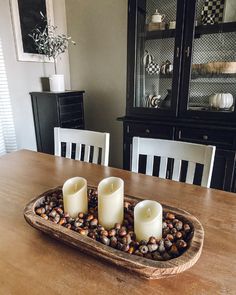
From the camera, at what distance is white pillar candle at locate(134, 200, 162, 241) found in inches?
22.8

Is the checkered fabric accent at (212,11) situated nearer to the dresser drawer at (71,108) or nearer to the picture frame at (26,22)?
the dresser drawer at (71,108)

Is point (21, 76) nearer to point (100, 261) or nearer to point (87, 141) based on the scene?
point (87, 141)

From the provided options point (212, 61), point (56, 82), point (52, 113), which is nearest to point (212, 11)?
point (212, 61)

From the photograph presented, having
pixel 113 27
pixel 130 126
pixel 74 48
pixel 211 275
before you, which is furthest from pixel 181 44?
pixel 211 275

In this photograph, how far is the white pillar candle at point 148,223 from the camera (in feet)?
1.90

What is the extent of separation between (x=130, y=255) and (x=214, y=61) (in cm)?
183

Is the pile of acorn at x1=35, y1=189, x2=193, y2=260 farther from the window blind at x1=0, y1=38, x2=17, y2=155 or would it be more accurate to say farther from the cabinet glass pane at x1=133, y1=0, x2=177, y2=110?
the window blind at x1=0, y1=38, x2=17, y2=155

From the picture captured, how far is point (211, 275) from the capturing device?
1.75 ft

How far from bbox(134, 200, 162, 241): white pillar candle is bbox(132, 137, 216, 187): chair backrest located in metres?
0.53

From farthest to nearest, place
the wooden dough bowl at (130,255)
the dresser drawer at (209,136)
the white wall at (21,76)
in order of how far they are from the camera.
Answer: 1. the white wall at (21,76)
2. the dresser drawer at (209,136)
3. the wooden dough bowl at (130,255)

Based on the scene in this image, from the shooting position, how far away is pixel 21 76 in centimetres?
227

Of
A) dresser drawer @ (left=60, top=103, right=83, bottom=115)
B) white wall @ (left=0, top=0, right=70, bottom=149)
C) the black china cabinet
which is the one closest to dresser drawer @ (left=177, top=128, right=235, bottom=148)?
the black china cabinet

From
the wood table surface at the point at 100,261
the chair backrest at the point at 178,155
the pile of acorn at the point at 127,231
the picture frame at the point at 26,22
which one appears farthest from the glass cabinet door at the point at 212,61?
the picture frame at the point at 26,22

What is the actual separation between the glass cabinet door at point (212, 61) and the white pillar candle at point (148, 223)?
4.74ft
